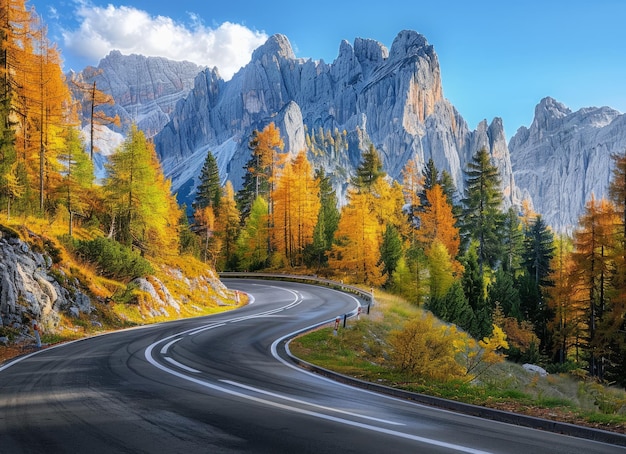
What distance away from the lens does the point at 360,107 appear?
174 m

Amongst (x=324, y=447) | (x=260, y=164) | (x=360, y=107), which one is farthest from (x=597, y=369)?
(x=360, y=107)

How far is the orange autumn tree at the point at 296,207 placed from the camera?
49.5 meters

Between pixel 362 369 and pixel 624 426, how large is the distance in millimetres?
6327

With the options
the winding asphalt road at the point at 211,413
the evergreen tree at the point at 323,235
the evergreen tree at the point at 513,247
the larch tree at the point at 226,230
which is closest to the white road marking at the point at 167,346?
the winding asphalt road at the point at 211,413

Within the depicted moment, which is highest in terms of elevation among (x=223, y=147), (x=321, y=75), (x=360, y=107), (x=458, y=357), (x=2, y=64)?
(x=321, y=75)

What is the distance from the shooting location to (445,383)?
9.74 m

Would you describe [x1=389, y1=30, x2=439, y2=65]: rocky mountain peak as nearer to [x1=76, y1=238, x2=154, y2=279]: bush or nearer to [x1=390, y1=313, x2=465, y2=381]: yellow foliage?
[x1=76, y1=238, x2=154, y2=279]: bush

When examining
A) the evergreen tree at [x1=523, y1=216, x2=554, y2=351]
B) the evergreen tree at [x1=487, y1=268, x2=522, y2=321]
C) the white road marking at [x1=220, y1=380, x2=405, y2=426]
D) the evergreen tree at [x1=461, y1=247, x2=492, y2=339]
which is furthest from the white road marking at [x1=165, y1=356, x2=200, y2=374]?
the evergreen tree at [x1=523, y1=216, x2=554, y2=351]

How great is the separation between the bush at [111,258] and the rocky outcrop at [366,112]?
11579cm

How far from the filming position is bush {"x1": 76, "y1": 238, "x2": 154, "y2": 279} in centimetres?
2367

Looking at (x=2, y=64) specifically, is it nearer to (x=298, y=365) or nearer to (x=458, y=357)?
(x=298, y=365)

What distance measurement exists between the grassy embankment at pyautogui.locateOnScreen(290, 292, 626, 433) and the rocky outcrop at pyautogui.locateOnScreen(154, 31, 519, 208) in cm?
12086

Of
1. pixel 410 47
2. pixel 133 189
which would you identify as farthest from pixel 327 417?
pixel 410 47

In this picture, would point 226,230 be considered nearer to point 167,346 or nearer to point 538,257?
point 538,257
